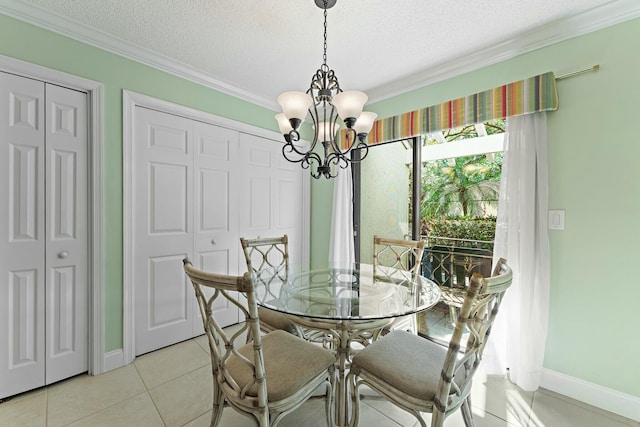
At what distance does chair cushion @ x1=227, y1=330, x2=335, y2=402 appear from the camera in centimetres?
122

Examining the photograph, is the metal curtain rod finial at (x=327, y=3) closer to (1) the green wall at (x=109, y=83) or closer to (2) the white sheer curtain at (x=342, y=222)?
(1) the green wall at (x=109, y=83)

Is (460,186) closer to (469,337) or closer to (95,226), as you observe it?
(469,337)

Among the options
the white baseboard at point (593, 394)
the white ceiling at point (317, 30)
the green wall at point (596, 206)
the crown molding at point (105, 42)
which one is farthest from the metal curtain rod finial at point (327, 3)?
the white baseboard at point (593, 394)

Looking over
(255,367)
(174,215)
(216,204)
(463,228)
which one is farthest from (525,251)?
(174,215)

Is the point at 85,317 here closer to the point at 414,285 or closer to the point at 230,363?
the point at 230,363

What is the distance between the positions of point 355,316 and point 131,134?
7.19 ft

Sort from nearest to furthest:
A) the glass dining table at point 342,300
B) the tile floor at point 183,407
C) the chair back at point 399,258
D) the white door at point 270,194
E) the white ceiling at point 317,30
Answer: the glass dining table at point 342,300
the tile floor at point 183,407
the white ceiling at point 317,30
the chair back at point 399,258
the white door at point 270,194

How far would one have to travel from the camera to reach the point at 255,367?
110 centimetres

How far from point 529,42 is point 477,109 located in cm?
53

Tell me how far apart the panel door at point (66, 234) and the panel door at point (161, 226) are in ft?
1.09

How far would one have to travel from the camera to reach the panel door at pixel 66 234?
1873mm

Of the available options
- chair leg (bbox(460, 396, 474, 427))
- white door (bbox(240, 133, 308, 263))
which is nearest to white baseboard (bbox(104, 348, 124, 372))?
white door (bbox(240, 133, 308, 263))

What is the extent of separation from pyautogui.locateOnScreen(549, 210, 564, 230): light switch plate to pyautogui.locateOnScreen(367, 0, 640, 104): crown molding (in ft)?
3.89

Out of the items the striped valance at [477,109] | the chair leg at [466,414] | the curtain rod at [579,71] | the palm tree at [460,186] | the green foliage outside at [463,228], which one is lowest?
the chair leg at [466,414]
